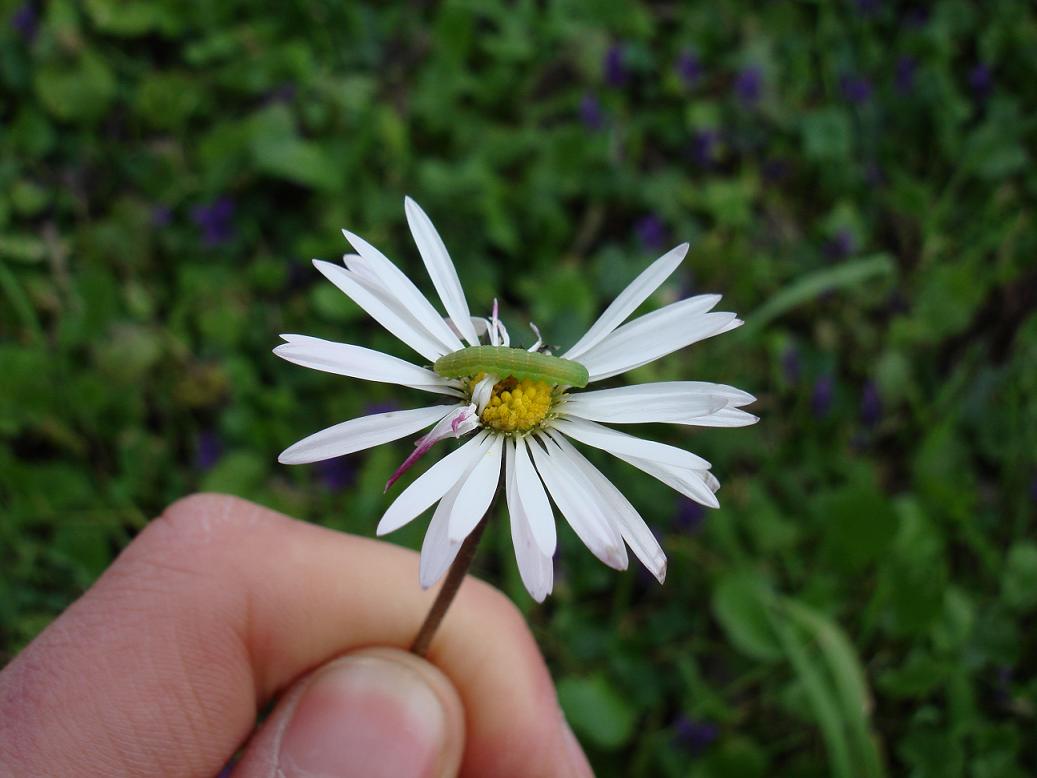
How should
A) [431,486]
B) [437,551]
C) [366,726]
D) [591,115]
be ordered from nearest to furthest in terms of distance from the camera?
[437,551]
[431,486]
[366,726]
[591,115]

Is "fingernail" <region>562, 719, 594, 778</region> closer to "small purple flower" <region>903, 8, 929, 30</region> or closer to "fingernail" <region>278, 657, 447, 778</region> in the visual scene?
"fingernail" <region>278, 657, 447, 778</region>

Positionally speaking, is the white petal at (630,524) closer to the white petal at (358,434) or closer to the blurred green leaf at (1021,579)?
the white petal at (358,434)

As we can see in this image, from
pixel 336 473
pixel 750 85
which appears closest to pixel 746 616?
pixel 336 473

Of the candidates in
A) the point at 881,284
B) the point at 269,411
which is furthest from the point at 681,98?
the point at 269,411

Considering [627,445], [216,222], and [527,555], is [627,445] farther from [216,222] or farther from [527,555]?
[216,222]

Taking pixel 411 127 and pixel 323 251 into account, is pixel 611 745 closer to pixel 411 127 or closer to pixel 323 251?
pixel 323 251

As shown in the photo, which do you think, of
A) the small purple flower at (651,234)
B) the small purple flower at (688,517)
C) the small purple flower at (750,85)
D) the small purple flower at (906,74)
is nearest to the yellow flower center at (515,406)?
the small purple flower at (688,517)
